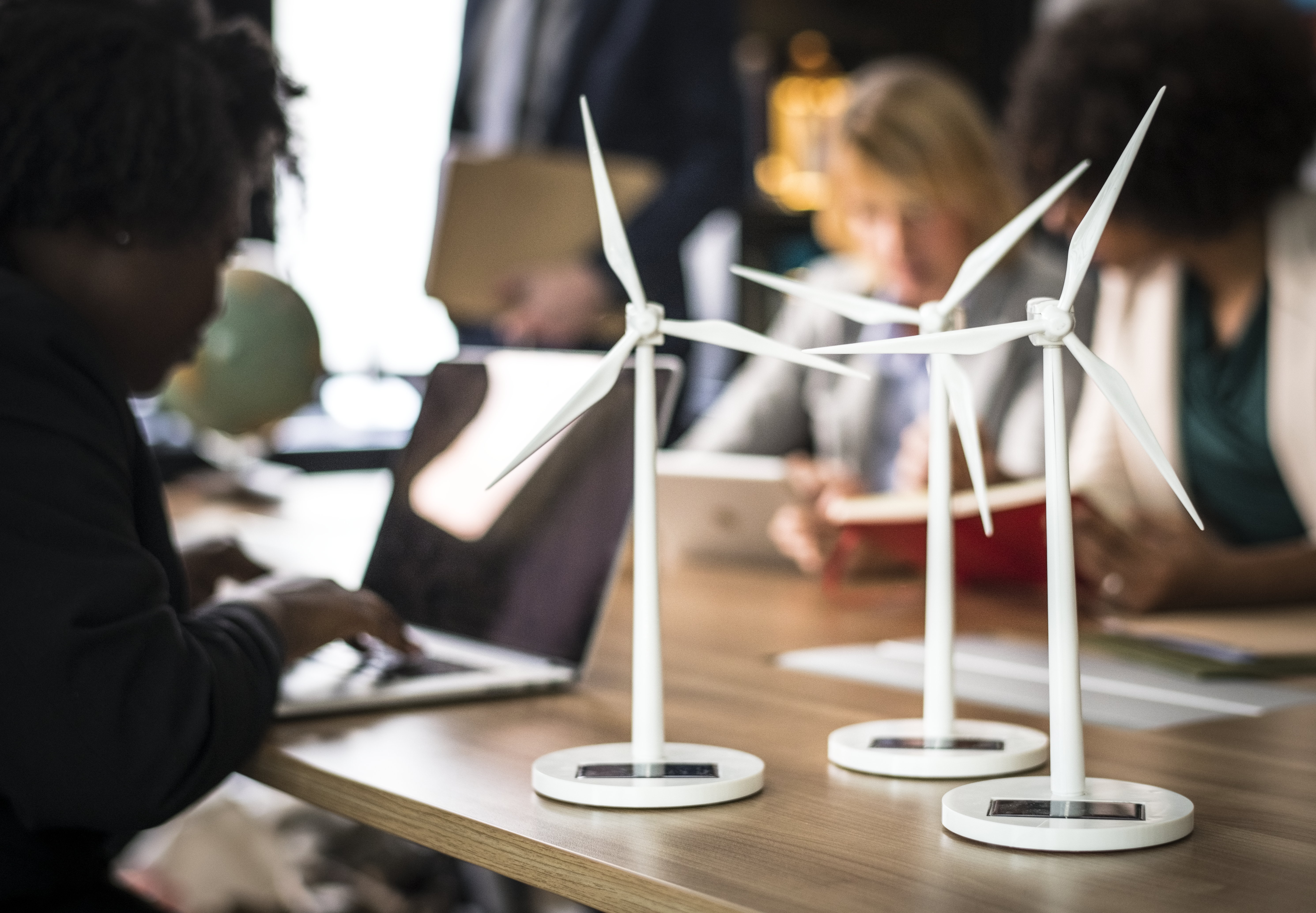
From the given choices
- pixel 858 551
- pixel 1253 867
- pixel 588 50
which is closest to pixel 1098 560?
pixel 858 551

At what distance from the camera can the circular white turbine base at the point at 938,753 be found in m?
0.74

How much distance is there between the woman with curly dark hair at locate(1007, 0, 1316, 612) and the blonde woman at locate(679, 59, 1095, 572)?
0.22 m

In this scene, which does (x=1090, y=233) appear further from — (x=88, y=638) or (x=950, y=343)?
(x=88, y=638)

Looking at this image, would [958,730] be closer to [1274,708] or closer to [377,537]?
[1274,708]

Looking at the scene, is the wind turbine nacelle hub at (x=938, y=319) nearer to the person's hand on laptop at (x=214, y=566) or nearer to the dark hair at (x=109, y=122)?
the dark hair at (x=109, y=122)

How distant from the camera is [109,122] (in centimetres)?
94

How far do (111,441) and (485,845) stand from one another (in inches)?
14.4

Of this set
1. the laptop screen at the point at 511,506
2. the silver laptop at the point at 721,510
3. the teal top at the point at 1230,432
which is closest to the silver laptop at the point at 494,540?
the laptop screen at the point at 511,506

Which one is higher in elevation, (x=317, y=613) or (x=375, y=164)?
Answer: (x=375, y=164)

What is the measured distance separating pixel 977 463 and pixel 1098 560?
71 cm

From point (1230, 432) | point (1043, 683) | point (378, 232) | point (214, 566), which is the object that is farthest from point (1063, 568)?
point (378, 232)

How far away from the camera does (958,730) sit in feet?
2.65

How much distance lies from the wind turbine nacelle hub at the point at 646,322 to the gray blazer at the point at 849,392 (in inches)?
44.9

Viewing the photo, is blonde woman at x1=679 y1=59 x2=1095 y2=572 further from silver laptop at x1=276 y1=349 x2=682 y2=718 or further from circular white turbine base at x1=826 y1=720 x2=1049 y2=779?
circular white turbine base at x1=826 y1=720 x2=1049 y2=779
